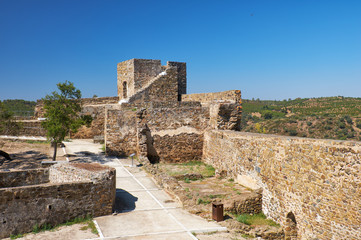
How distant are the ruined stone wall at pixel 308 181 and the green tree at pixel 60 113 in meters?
7.50

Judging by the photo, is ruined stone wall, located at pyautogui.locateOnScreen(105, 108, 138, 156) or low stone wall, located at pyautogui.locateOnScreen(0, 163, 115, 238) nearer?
low stone wall, located at pyautogui.locateOnScreen(0, 163, 115, 238)

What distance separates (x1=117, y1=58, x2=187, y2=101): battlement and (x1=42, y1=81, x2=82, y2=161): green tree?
17.3 feet

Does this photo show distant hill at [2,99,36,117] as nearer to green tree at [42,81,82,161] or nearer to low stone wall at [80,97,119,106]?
low stone wall at [80,97,119,106]

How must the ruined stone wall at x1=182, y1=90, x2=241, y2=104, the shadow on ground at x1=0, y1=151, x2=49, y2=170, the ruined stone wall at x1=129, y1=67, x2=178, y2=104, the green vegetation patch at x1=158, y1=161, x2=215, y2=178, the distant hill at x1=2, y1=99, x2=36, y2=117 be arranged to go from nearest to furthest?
the shadow on ground at x1=0, y1=151, x2=49, y2=170, the green vegetation patch at x1=158, y1=161, x2=215, y2=178, the ruined stone wall at x1=182, y1=90, x2=241, y2=104, the ruined stone wall at x1=129, y1=67, x2=178, y2=104, the distant hill at x1=2, y1=99, x2=36, y2=117

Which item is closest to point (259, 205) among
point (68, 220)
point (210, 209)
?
point (210, 209)

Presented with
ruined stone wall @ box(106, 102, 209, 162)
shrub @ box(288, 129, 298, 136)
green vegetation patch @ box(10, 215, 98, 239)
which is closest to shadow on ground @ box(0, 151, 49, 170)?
ruined stone wall @ box(106, 102, 209, 162)

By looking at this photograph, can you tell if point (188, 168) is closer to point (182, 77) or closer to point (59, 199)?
point (59, 199)

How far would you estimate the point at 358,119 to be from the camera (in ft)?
110

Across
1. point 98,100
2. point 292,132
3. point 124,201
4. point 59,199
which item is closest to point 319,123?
point 292,132

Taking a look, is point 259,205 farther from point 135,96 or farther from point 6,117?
point 6,117

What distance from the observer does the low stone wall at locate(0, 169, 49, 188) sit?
25.9 ft

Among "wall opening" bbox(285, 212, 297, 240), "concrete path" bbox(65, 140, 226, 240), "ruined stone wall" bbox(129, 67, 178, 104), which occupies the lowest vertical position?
"wall opening" bbox(285, 212, 297, 240)

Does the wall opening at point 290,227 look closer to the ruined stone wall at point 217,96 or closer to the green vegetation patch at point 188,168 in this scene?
the green vegetation patch at point 188,168

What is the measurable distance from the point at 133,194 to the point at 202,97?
9.53m
